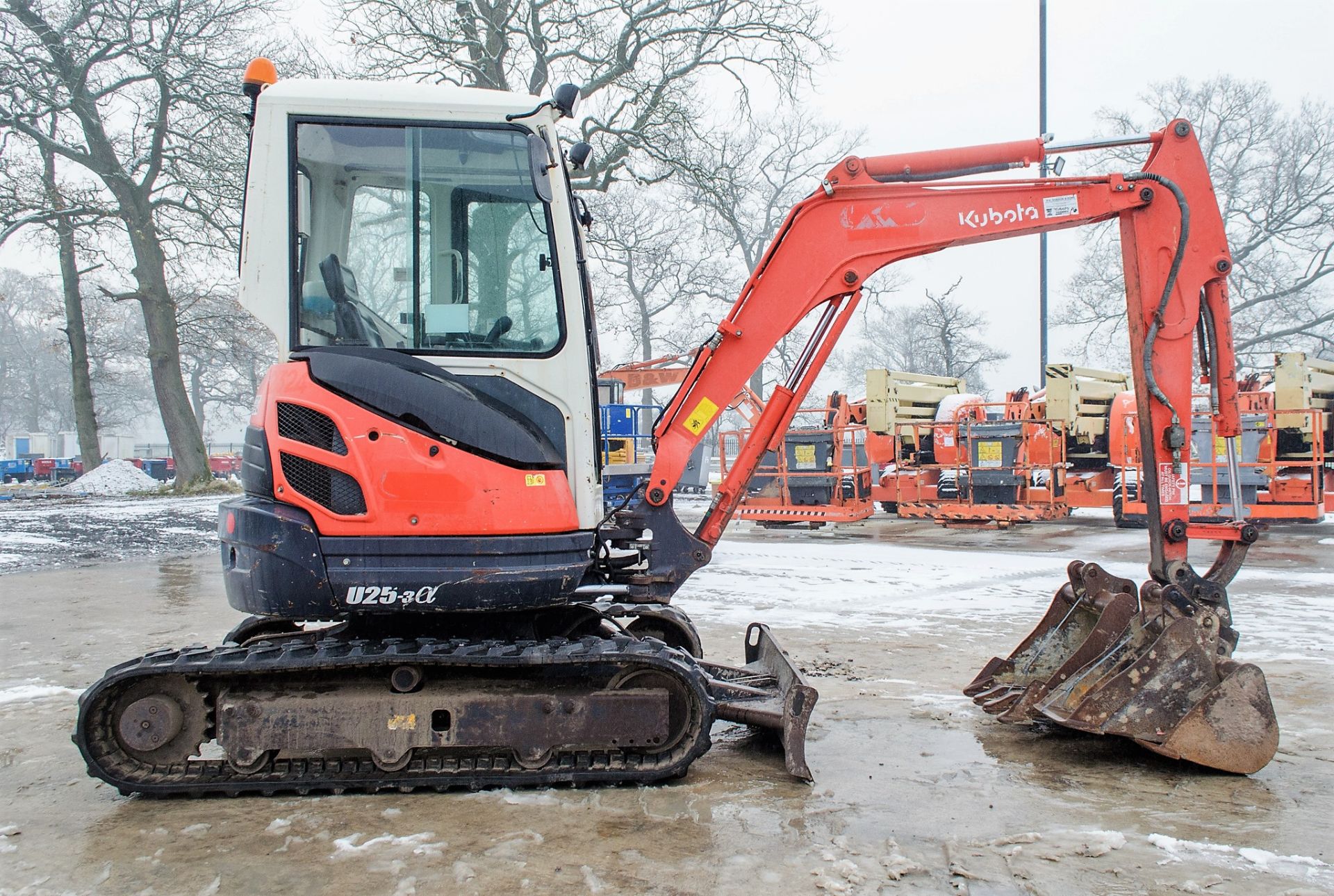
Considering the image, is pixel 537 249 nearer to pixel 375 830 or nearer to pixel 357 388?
pixel 357 388

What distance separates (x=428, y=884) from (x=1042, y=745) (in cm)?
289

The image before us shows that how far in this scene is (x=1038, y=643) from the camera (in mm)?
5137

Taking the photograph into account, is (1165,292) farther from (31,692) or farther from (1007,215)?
(31,692)

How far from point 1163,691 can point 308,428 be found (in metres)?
3.71

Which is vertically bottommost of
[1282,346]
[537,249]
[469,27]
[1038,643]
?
→ [1038,643]

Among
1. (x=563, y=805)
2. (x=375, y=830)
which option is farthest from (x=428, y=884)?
(x=563, y=805)

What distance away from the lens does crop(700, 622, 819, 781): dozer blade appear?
3.99m

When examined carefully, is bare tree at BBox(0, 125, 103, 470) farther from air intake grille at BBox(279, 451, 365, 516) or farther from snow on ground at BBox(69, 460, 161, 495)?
air intake grille at BBox(279, 451, 365, 516)

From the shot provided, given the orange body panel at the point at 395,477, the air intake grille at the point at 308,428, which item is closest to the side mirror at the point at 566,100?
the orange body panel at the point at 395,477

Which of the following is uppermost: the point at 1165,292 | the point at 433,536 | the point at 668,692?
the point at 1165,292

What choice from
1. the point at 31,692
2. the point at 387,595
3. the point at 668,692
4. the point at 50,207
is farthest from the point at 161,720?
the point at 50,207

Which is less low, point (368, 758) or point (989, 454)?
point (989, 454)

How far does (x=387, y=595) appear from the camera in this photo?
12.9 ft

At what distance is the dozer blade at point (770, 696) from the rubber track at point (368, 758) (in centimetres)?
28
